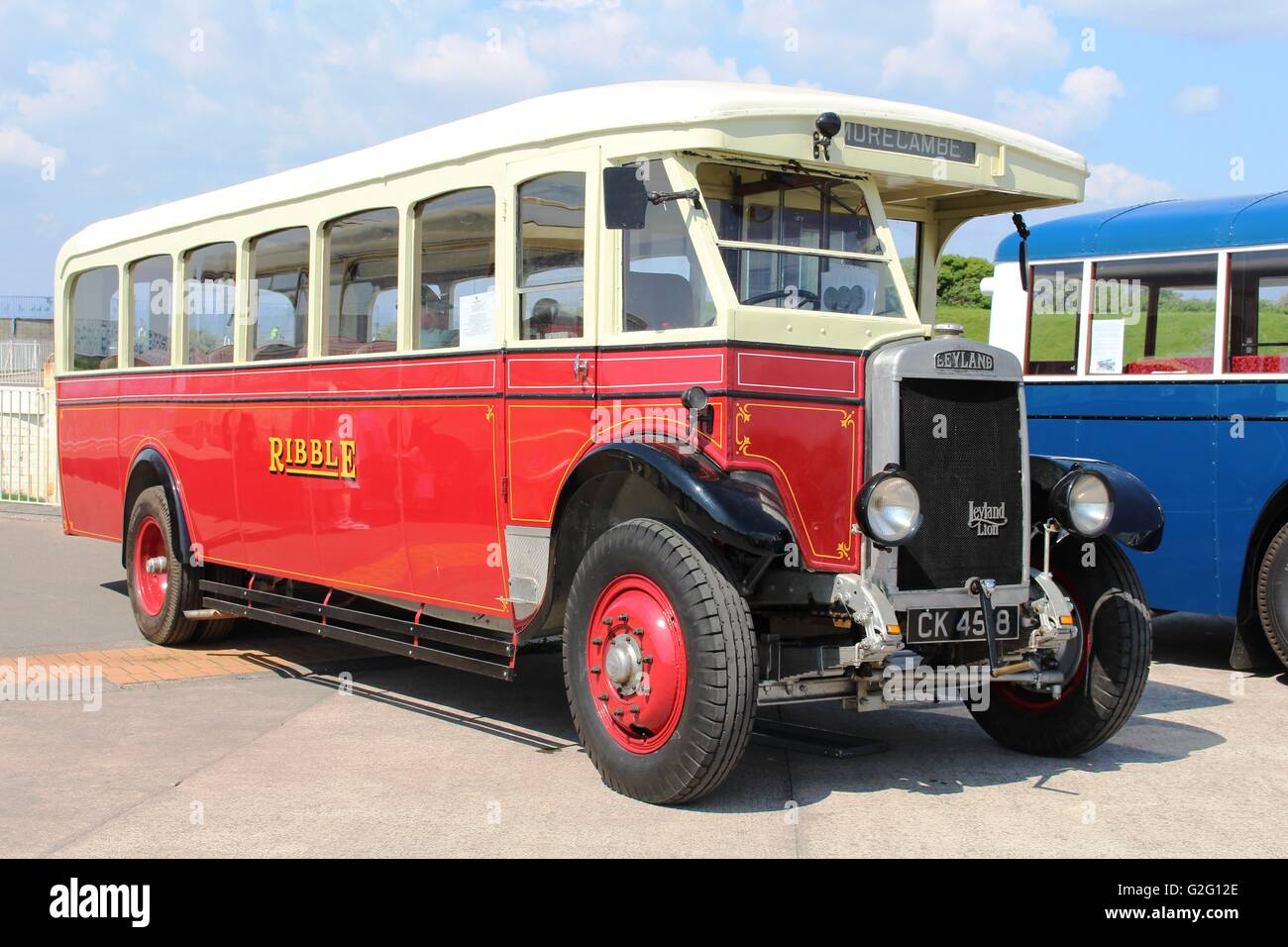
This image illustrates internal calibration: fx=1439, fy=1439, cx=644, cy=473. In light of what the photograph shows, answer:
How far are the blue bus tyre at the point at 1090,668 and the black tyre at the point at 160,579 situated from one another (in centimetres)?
548

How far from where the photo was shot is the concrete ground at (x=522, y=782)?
209 inches

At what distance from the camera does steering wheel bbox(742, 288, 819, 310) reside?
608 centimetres

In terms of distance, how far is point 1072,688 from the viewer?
21.7 feet

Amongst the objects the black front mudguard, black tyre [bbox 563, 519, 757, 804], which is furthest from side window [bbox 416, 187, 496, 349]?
the black front mudguard

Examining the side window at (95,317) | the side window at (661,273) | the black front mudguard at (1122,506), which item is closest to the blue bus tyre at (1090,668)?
the black front mudguard at (1122,506)

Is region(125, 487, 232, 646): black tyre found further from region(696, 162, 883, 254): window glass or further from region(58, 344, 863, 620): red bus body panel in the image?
region(696, 162, 883, 254): window glass

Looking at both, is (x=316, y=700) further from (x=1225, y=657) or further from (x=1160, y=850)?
(x=1225, y=657)

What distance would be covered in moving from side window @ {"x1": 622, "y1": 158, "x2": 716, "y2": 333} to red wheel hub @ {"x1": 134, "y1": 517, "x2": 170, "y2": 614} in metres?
→ 5.20

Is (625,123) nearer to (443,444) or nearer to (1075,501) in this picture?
(443,444)

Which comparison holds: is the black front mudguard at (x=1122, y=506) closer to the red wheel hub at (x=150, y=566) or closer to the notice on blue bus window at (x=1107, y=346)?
the notice on blue bus window at (x=1107, y=346)

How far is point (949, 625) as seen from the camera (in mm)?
6016

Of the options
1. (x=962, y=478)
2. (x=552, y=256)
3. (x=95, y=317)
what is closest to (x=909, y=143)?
(x=962, y=478)

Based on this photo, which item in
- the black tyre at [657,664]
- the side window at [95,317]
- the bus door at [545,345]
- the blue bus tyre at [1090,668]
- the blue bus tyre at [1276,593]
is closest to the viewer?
the black tyre at [657,664]
